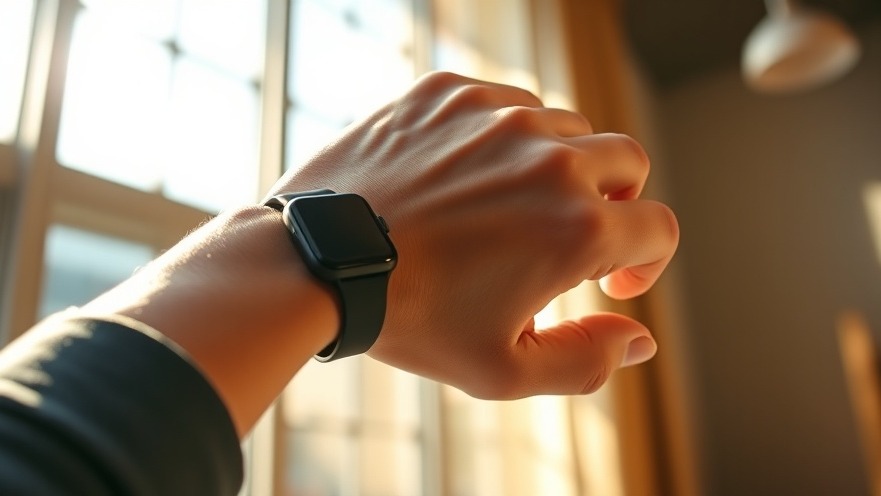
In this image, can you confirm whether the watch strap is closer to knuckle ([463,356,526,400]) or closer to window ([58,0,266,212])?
knuckle ([463,356,526,400])

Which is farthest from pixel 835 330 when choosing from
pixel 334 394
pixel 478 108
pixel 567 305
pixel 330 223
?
pixel 330 223

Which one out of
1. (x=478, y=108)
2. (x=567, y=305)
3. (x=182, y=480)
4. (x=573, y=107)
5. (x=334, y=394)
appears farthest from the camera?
(x=573, y=107)

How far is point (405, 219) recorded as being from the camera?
0.45 m

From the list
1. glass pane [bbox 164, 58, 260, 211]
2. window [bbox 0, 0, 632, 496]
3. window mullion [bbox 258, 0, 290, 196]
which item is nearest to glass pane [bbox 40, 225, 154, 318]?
window [bbox 0, 0, 632, 496]

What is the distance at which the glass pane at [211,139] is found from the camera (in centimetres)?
113

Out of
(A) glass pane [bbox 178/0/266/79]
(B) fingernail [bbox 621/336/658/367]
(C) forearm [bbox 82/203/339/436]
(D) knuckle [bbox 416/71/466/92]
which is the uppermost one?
(A) glass pane [bbox 178/0/266/79]

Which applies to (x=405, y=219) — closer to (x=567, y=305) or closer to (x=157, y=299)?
(x=157, y=299)

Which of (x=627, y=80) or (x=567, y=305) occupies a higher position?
(x=627, y=80)

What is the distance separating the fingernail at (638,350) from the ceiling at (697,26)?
2704 mm

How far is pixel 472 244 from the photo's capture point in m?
0.46

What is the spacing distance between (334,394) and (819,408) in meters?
2.53

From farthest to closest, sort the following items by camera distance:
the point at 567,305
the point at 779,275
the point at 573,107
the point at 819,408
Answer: the point at 779,275 → the point at 819,408 → the point at 573,107 → the point at 567,305

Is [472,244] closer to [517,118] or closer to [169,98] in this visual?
[517,118]

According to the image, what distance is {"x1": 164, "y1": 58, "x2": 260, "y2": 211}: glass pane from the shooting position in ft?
3.72
